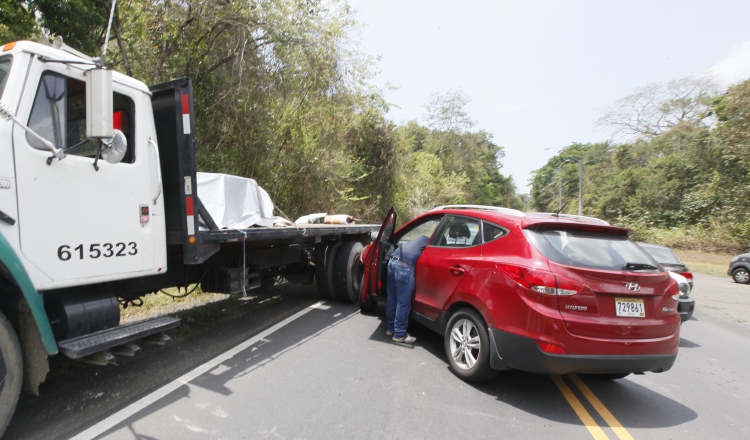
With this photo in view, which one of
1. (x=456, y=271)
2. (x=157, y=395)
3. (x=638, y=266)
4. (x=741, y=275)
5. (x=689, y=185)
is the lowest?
(x=741, y=275)

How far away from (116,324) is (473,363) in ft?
10.5

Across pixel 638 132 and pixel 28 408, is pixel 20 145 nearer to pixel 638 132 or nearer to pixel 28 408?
pixel 28 408

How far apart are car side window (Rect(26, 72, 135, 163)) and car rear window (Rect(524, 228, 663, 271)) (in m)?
3.81

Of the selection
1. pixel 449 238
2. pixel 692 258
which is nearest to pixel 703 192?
pixel 692 258

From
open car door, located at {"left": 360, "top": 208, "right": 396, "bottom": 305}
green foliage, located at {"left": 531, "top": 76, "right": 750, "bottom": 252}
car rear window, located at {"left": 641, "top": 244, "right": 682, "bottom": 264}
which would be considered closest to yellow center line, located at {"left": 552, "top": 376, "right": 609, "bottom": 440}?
open car door, located at {"left": 360, "top": 208, "right": 396, "bottom": 305}

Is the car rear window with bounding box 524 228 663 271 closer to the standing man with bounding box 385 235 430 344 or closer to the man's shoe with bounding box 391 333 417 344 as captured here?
the standing man with bounding box 385 235 430 344

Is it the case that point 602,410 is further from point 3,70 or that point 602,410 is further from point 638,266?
point 3,70

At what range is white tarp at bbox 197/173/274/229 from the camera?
19.1 feet

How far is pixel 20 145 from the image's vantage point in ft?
9.69

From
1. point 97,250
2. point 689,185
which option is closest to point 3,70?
point 97,250

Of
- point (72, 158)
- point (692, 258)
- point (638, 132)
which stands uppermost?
point (638, 132)

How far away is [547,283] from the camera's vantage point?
12.0 feet

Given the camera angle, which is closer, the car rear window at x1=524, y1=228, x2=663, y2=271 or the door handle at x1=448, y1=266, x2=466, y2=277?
the car rear window at x1=524, y1=228, x2=663, y2=271

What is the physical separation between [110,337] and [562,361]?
3563 mm
